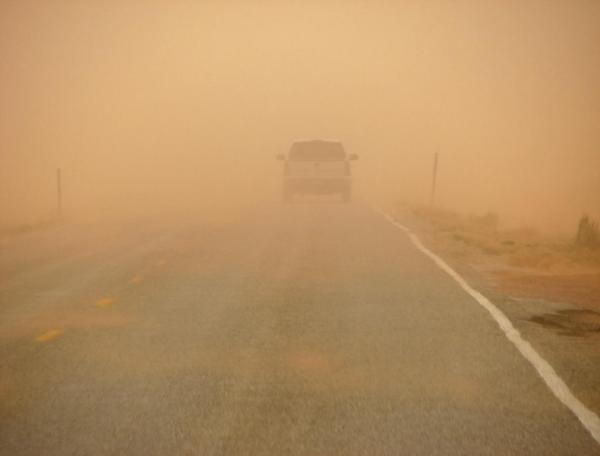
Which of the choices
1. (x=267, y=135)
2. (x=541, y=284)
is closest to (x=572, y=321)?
(x=541, y=284)

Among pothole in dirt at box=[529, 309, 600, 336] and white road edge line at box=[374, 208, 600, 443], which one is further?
pothole in dirt at box=[529, 309, 600, 336]

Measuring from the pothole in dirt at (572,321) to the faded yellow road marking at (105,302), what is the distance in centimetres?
438

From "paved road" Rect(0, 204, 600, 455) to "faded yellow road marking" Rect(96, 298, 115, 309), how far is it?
1cm

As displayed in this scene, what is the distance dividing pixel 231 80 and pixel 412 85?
148 feet

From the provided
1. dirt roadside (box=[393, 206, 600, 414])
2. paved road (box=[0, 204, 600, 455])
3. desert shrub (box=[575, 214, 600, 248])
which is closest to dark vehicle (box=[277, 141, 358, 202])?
dirt roadside (box=[393, 206, 600, 414])

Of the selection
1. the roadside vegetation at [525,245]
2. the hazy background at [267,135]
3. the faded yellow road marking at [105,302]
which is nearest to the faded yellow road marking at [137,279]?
the faded yellow road marking at [105,302]

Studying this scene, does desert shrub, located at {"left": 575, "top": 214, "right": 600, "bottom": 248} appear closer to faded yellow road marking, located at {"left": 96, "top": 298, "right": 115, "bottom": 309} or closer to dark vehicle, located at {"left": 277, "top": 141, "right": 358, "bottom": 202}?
faded yellow road marking, located at {"left": 96, "top": 298, "right": 115, "bottom": 309}

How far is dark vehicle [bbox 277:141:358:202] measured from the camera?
24703 mm

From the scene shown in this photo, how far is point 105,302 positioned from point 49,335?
149 centimetres

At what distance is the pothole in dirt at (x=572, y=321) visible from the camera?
23.6 ft

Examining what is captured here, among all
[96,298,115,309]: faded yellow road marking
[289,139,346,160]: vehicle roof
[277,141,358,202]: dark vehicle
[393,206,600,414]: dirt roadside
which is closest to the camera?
[393,206,600,414]: dirt roadside

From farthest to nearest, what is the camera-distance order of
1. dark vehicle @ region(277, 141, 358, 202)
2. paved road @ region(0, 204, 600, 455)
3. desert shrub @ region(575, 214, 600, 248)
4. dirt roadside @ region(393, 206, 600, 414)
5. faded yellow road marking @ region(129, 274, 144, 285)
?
dark vehicle @ region(277, 141, 358, 202) → desert shrub @ region(575, 214, 600, 248) → faded yellow road marking @ region(129, 274, 144, 285) → dirt roadside @ region(393, 206, 600, 414) → paved road @ region(0, 204, 600, 455)

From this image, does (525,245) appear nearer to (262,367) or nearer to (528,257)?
(528,257)

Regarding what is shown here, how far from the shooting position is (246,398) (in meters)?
5.05
